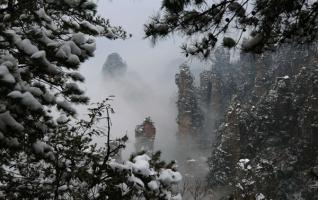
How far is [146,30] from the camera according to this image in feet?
18.5

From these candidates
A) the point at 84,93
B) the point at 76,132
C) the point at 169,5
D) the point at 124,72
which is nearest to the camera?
the point at 169,5

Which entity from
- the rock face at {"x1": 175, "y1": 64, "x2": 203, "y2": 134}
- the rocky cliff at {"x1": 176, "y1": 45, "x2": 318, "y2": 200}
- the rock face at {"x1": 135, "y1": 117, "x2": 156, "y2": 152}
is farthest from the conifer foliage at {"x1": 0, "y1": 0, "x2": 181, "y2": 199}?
the rock face at {"x1": 175, "y1": 64, "x2": 203, "y2": 134}

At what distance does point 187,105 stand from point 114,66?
169 feet

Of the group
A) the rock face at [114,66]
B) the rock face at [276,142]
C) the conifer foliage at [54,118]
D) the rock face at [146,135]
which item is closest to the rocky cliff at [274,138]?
the rock face at [276,142]

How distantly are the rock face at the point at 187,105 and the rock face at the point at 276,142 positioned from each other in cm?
1581

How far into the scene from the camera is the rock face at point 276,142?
3170 cm

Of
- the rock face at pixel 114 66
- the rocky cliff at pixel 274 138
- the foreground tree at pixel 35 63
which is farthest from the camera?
the rock face at pixel 114 66

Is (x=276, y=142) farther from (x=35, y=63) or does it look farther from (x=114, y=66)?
(x=114, y=66)

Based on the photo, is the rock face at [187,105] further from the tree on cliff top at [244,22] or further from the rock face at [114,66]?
the tree on cliff top at [244,22]

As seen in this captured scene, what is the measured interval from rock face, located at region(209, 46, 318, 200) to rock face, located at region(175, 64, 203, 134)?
1581cm

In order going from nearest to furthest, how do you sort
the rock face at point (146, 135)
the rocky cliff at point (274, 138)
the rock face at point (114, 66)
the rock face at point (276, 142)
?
the rocky cliff at point (274, 138)
the rock face at point (276, 142)
the rock face at point (146, 135)
the rock face at point (114, 66)

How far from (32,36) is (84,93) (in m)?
1.68

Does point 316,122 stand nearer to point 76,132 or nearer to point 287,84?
point 287,84

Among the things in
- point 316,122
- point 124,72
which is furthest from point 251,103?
point 124,72
